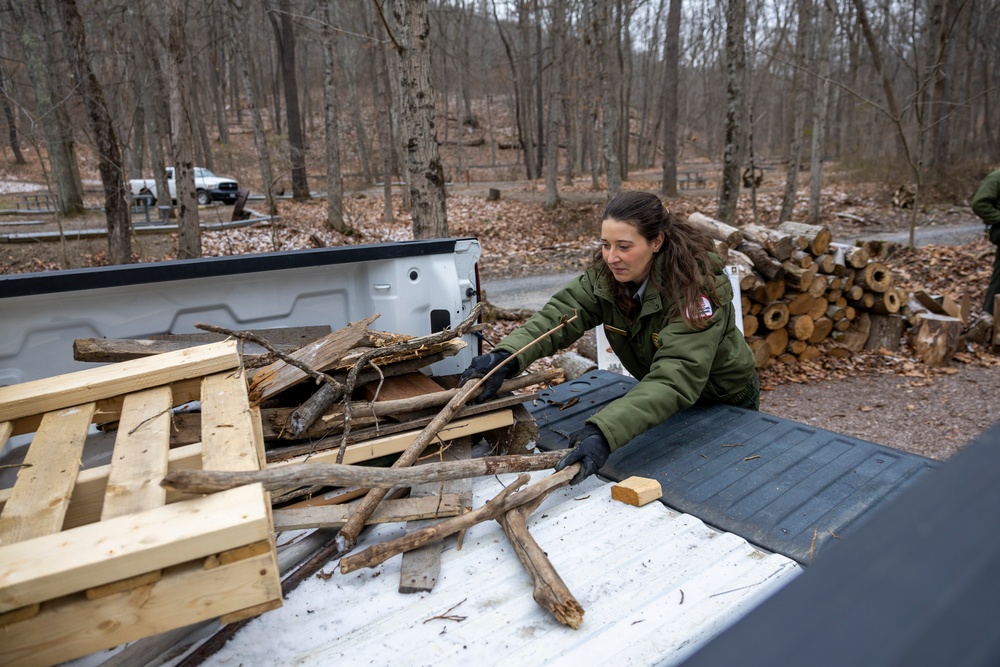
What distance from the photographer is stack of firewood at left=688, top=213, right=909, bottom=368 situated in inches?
276

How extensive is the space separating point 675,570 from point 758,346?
17.6 ft

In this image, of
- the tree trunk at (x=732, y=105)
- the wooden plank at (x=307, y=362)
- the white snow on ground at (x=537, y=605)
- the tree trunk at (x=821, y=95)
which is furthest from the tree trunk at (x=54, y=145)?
the white snow on ground at (x=537, y=605)

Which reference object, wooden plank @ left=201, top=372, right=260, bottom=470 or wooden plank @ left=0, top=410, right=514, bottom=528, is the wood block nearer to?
wooden plank @ left=0, top=410, right=514, bottom=528

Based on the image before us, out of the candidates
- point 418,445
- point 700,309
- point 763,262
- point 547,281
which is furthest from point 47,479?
point 547,281

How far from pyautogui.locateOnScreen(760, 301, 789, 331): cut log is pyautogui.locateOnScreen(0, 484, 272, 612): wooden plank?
6492 mm

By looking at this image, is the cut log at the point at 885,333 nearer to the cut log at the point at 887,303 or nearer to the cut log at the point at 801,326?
the cut log at the point at 887,303

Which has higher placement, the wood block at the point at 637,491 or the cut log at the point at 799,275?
the cut log at the point at 799,275

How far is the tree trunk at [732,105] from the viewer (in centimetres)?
1252

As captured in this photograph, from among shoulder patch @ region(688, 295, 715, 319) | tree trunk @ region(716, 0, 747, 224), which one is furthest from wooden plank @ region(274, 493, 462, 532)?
tree trunk @ region(716, 0, 747, 224)

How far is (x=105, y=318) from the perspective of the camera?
3275 millimetres

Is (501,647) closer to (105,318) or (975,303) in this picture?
(105,318)

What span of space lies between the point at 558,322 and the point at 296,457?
1557 mm

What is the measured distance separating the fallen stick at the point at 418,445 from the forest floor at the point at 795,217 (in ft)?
A: 13.6

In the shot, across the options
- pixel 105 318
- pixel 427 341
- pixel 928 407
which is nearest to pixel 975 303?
pixel 928 407
